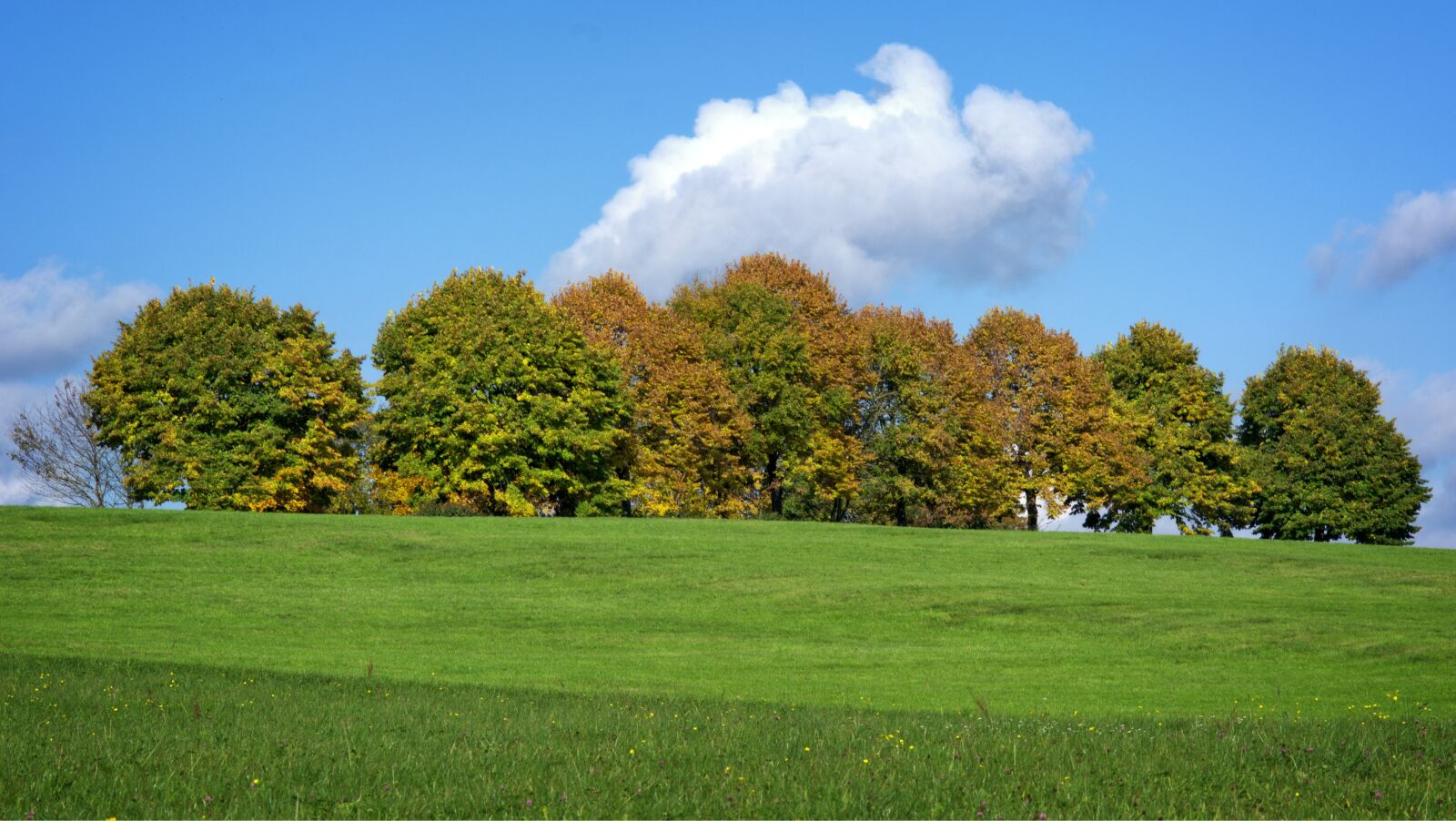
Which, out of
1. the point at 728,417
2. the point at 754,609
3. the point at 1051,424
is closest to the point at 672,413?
the point at 728,417

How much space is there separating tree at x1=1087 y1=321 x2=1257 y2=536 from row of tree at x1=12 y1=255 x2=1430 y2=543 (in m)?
0.15

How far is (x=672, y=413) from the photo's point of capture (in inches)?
2216

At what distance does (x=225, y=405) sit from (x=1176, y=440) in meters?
47.5

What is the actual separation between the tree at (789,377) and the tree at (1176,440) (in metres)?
15.8

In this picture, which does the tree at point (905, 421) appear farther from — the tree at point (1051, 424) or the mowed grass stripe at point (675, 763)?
the mowed grass stripe at point (675, 763)

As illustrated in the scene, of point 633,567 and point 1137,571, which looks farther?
point 1137,571

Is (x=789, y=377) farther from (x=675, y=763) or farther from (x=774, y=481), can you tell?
(x=675, y=763)

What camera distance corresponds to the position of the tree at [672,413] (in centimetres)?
5609

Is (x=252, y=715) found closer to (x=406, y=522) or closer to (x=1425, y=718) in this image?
(x=1425, y=718)

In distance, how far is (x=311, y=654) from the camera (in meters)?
24.7

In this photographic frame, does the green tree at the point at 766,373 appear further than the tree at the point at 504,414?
Yes

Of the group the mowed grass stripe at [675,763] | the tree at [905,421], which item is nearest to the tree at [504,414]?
the tree at [905,421]

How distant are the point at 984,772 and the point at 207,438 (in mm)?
48932

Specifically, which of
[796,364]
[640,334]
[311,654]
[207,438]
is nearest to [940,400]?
[796,364]
